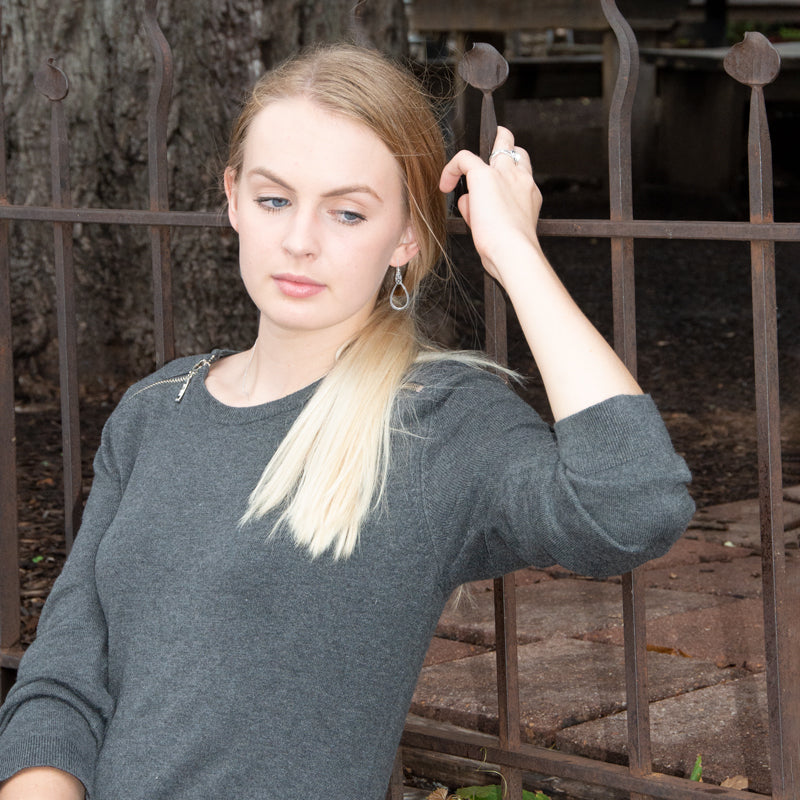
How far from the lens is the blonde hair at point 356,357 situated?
1.67 metres

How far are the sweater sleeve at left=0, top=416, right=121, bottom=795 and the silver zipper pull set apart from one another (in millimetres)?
166

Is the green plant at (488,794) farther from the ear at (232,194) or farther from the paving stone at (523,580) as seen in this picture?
the ear at (232,194)

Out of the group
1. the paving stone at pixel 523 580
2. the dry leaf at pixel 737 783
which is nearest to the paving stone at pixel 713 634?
the paving stone at pixel 523 580

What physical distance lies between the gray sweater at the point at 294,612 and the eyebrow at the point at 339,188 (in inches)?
10.7

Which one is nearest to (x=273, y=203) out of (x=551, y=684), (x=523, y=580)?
(x=551, y=684)

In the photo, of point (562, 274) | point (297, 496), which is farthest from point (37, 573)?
point (562, 274)

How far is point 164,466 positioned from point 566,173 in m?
10.4

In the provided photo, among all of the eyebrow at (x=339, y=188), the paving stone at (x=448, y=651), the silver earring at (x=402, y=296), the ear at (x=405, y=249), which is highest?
the eyebrow at (x=339, y=188)

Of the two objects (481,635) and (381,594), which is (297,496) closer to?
(381,594)

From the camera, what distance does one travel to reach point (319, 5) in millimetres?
4895

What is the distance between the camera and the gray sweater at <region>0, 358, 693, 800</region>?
1.61 meters

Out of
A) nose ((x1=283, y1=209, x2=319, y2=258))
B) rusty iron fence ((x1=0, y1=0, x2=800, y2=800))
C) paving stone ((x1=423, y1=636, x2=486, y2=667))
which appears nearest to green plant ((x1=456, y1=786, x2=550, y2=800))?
rusty iron fence ((x1=0, y1=0, x2=800, y2=800))

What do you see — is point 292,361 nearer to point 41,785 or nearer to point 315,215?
point 315,215

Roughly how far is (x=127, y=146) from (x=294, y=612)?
11.6ft
